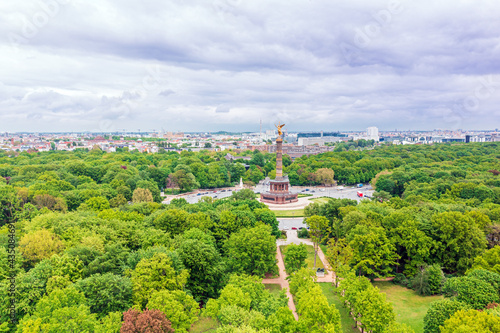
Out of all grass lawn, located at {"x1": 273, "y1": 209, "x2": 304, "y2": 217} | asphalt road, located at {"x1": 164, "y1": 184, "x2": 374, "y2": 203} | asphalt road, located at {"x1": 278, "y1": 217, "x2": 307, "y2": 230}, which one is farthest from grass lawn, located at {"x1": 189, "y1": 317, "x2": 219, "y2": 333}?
asphalt road, located at {"x1": 164, "y1": 184, "x2": 374, "y2": 203}

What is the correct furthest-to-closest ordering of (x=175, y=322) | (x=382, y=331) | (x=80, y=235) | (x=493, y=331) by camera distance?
1. (x=80, y=235)
2. (x=382, y=331)
3. (x=175, y=322)
4. (x=493, y=331)

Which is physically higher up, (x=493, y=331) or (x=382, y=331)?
(x=493, y=331)

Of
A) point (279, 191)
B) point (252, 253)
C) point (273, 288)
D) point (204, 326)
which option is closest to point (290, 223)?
point (279, 191)

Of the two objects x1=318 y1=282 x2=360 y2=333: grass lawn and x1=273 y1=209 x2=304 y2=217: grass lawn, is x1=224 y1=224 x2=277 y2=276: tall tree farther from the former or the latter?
x1=273 y1=209 x2=304 y2=217: grass lawn

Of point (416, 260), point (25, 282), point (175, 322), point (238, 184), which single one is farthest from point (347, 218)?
point (238, 184)

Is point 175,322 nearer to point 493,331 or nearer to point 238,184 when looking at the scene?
point 493,331

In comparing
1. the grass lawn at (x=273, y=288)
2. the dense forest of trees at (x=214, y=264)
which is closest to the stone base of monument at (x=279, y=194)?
the dense forest of trees at (x=214, y=264)

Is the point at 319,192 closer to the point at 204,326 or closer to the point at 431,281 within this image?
the point at 431,281

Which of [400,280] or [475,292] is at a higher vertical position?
[475,292]
